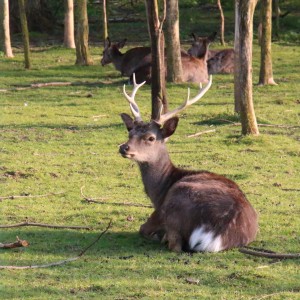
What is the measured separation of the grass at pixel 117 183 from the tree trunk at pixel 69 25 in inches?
124

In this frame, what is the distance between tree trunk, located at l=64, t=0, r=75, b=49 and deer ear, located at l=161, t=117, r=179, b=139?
1412 centimetres

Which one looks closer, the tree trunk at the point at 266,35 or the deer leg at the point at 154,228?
the deer leg at the point at 154,228

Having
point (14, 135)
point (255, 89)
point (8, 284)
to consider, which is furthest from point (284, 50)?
point (8, 284)

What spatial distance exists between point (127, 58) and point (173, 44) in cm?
273

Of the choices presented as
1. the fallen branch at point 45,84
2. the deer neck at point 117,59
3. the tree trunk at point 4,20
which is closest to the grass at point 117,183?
the fallen branch at point 45,84

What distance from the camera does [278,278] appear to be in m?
5.99

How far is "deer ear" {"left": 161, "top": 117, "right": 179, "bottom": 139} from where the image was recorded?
7.44 meters

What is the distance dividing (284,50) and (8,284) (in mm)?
16824

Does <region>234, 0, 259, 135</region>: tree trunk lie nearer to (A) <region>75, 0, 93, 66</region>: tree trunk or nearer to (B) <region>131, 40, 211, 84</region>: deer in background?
(B) <region>131, 40, 211, 84</region>: deer in background

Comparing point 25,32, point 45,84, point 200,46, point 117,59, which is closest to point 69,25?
point 117,59

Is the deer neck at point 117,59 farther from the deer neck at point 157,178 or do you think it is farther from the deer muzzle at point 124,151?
the deer muzzle at point 124,151

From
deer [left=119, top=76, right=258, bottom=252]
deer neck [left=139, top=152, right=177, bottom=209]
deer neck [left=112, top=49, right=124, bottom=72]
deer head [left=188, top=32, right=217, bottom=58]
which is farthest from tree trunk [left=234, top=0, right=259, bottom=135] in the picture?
deer head [left=188, top=32, right=217, bottom=58]

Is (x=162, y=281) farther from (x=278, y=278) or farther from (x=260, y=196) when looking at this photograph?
(x=260, y=196)

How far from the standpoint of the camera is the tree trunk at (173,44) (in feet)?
52.1
